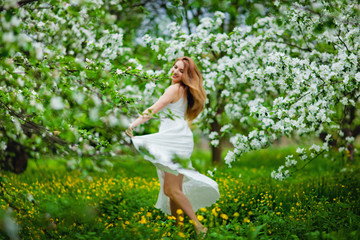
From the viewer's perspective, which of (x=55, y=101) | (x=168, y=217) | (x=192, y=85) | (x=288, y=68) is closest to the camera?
(x=55, y=101)

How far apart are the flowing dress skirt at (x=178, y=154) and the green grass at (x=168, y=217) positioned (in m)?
0.25

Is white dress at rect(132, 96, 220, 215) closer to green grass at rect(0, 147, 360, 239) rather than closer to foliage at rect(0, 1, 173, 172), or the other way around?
green grass at rect(0, 147, 360, 239)

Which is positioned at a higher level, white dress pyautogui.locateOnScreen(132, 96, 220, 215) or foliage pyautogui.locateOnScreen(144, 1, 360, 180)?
foliage pyautogui.locateOnScreen(144, 1, 360, 180)

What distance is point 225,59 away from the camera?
20.8 feet

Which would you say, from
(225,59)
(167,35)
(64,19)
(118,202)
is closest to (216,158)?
(167,35)

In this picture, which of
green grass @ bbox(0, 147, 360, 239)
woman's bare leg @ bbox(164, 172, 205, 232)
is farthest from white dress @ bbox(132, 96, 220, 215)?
green grass @ bbox(0, 147, 360, 239)

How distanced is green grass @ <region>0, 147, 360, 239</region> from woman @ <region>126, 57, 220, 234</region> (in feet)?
0.81

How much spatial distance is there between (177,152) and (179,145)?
98mm

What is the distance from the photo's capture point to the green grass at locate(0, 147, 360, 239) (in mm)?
3283

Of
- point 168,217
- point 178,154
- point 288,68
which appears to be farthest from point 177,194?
point 288,68

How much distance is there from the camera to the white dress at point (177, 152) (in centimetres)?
406

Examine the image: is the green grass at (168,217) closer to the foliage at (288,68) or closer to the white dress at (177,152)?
the white dress at (177,152)

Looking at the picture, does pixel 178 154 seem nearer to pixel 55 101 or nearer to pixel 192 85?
pixel 192 85

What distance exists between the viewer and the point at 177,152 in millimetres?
4242
